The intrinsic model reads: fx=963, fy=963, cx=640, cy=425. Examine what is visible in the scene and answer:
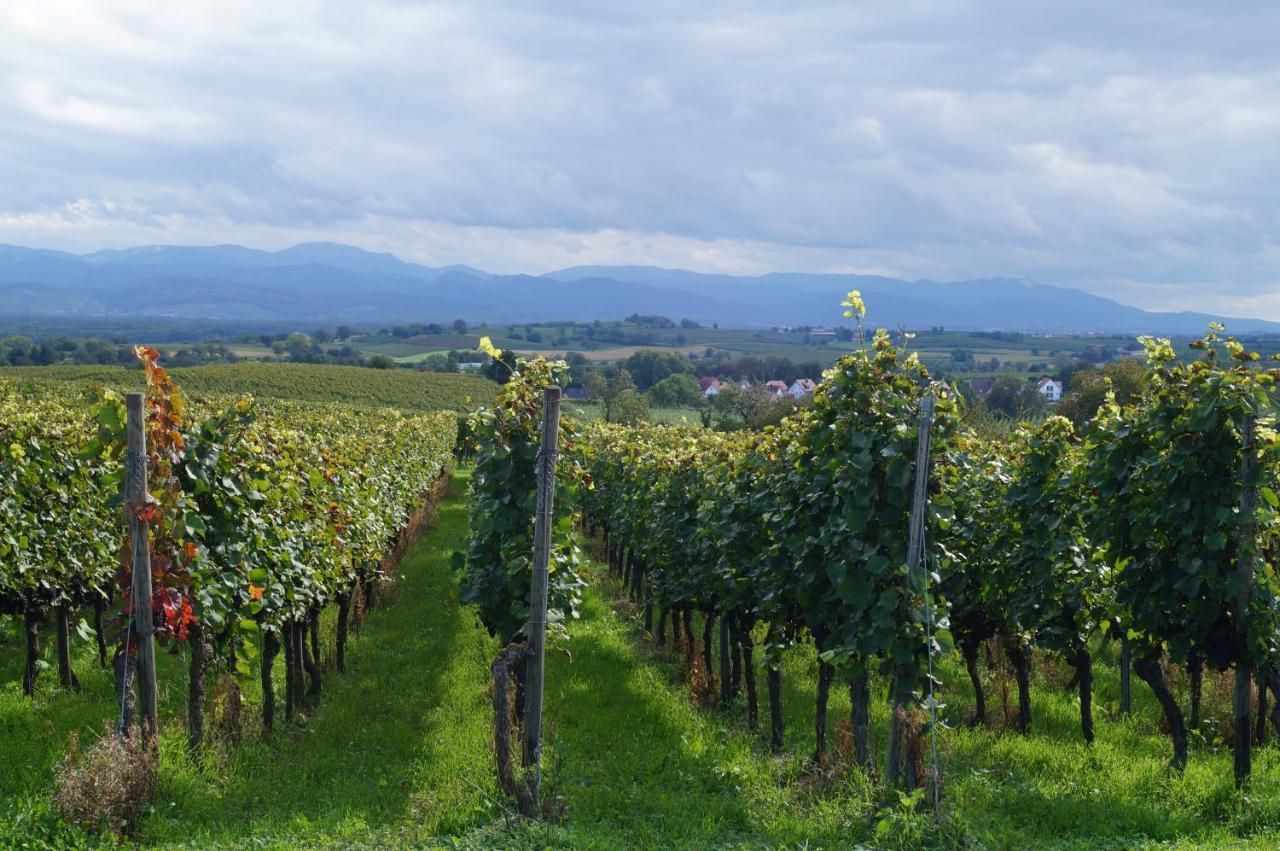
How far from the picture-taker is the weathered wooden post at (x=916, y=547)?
22.8 feet

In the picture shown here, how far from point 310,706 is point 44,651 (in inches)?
150

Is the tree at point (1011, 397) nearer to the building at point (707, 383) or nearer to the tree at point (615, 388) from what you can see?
the tree at point (615, 388)

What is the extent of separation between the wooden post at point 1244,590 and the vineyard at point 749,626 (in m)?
0.03

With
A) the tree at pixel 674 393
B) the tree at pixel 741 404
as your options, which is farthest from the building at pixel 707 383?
the tree at pixel 741 404

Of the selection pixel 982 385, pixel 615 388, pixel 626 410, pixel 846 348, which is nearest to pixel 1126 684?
pixel 626 410

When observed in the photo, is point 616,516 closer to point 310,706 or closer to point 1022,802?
point 310,706

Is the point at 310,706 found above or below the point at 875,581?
below

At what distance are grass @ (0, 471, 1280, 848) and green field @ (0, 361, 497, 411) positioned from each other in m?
64.4

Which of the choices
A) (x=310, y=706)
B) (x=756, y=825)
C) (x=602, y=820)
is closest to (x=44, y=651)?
(x=310, y=706)

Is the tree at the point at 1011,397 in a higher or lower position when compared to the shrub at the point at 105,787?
lower

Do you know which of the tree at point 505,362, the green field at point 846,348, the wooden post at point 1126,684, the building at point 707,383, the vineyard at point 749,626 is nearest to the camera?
the vineyard at point 749,626

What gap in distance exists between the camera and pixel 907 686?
746 centimetres

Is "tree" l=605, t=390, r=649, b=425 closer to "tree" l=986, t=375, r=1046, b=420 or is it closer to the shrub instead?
"tree" l=986, t=375, r=1046, b=420

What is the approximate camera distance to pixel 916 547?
712cm
